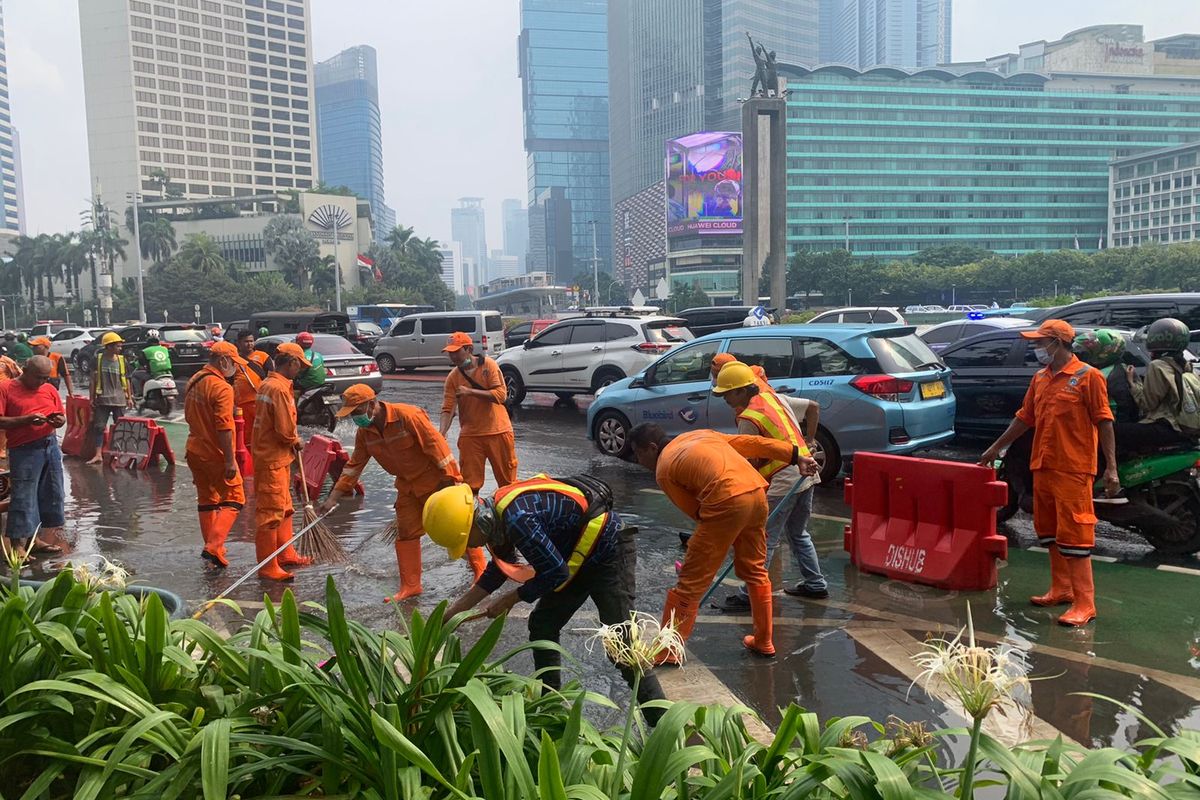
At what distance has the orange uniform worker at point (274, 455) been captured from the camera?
6973mm

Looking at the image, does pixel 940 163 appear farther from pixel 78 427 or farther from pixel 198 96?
pixel 78 427

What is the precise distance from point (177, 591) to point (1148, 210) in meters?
141

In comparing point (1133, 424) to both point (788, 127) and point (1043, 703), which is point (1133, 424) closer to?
point (1043, 703)

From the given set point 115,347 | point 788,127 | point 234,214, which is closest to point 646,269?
point 788,127

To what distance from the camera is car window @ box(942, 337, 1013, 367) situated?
1072cm

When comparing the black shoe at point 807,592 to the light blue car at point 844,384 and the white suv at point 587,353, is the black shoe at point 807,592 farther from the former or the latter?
the white suv at point 587,353

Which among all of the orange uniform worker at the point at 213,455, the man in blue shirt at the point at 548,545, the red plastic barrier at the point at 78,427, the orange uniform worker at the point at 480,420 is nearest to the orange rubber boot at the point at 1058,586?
the man in blue shirt at the point at 548,545

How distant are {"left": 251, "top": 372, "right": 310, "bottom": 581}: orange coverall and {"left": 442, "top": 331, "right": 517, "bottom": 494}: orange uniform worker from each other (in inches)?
53.8

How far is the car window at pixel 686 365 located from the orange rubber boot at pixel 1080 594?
5.52 m

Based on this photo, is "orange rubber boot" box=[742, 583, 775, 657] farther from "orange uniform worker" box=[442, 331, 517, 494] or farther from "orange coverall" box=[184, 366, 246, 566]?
"orange coverall" box=[184, 366, 246, 566]

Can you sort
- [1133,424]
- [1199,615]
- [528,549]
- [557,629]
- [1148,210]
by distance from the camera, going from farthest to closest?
[1148,210] → [1133,424] → [1199,615] → [557,629] → [528,549]

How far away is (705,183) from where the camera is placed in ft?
438

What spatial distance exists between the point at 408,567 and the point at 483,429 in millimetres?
1716

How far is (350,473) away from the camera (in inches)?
259
